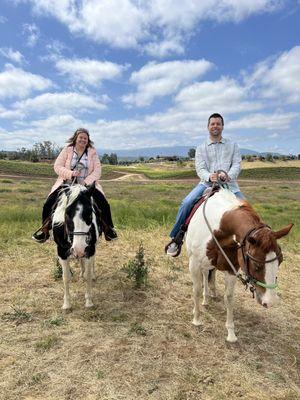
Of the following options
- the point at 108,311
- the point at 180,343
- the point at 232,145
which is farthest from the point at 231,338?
the point at 232,145

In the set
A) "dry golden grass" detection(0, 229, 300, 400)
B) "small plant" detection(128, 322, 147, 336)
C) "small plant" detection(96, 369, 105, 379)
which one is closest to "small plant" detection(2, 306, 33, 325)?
"dry golden grass" detection(0, 229, 300, 400)

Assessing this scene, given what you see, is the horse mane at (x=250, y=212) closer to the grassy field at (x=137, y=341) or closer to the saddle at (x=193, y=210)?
the saddle at (x=193, y=210)

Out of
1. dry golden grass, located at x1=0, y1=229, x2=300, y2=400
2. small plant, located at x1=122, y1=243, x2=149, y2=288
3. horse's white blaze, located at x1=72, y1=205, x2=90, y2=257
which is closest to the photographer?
dry golden grass, located at x1=0, y1=229, x2=300, y2=400

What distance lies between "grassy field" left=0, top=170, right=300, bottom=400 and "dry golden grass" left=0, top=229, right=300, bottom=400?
0.04 ft

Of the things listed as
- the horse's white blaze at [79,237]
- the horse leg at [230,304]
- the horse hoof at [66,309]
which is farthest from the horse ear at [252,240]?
the horse hoof at [66,309]

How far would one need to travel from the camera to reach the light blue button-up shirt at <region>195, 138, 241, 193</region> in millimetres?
5508

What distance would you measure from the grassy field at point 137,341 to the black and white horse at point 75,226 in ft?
2.30

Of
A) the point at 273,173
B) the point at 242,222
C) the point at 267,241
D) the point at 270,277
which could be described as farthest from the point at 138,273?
the point at 273,173

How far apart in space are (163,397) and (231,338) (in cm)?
147

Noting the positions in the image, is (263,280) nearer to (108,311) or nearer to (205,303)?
(205,303)

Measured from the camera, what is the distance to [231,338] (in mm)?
4723

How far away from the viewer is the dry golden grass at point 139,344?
3.75 meters

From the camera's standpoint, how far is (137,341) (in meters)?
4.68

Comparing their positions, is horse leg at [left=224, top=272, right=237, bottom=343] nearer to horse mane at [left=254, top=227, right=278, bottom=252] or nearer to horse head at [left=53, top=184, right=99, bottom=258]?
horse mane at [left=254, top=227, right=278, bottom=252]
